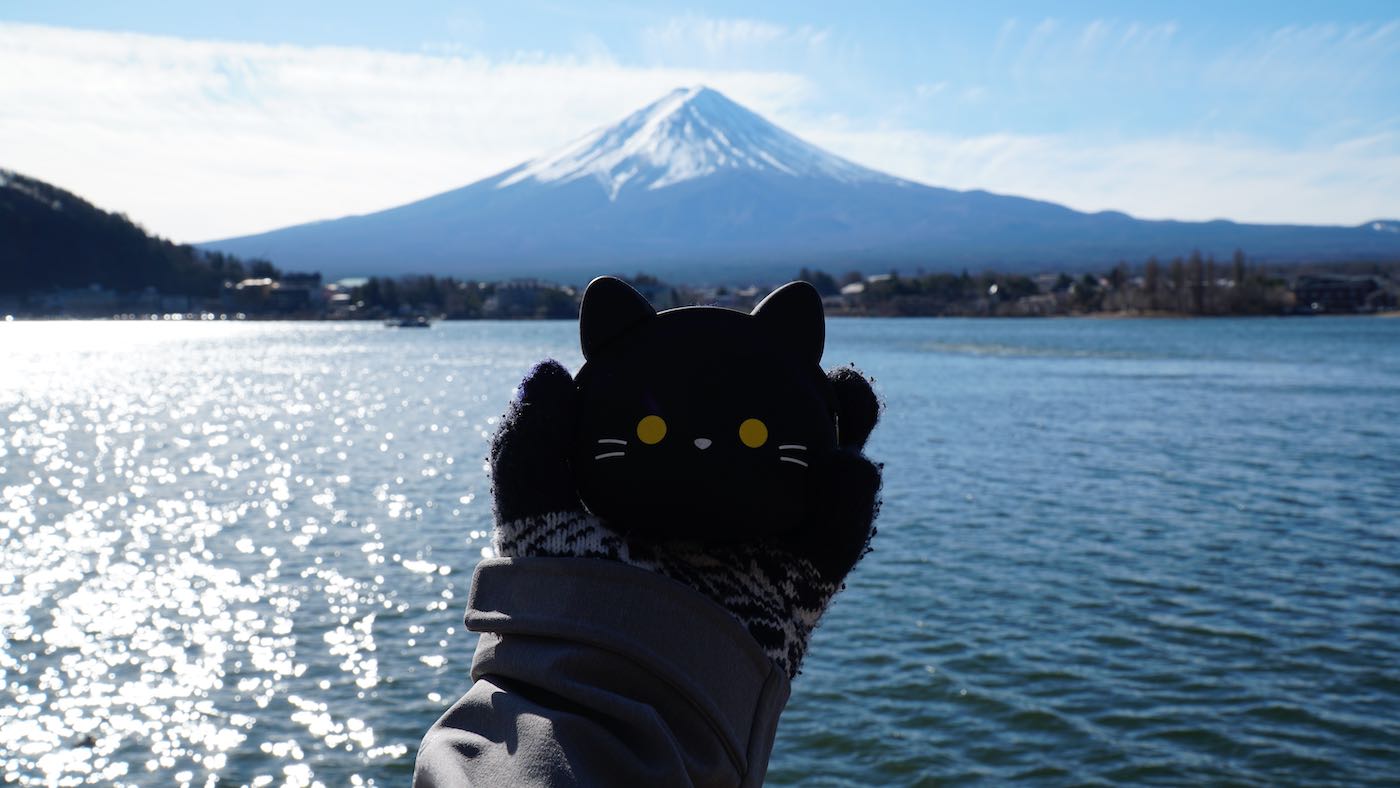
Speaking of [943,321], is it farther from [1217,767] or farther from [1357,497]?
[1217,767]

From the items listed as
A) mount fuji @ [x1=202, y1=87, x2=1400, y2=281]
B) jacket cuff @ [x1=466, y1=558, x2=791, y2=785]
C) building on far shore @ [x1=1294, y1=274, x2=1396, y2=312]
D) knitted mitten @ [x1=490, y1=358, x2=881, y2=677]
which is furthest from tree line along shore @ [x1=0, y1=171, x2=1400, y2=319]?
jacket cuff @ [x1=466, y1=558, x2=791, y2=785]

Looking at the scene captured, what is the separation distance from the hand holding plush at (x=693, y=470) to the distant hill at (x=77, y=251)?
99.0 m

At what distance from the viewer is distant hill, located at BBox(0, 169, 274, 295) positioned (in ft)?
286

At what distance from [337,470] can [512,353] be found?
3290 centimetres

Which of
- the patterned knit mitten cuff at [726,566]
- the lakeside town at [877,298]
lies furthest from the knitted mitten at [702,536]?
the lakeside town at [877,298]

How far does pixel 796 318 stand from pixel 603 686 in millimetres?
461

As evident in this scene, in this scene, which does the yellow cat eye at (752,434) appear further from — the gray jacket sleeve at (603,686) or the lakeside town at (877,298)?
the lakeside town at (877,298)

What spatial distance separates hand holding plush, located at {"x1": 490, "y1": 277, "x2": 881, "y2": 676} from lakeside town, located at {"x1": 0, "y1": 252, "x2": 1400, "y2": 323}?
251 ft

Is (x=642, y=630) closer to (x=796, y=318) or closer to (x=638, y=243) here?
(x=796, y=318)

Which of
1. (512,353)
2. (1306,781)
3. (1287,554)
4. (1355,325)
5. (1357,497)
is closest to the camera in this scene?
(1306,781)

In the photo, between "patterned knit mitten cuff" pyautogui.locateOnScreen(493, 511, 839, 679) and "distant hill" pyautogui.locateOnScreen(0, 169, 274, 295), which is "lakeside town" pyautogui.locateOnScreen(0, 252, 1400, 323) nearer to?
"distant hill" pyautogui.locateOnScreen(0, 169, 274, 295)

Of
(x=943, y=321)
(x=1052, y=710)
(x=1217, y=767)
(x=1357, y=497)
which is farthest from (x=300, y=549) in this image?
(x=943, y=321)

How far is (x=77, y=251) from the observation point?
90125mm

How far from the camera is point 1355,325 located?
72.2 metres
